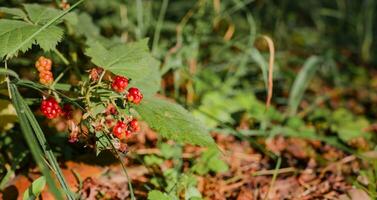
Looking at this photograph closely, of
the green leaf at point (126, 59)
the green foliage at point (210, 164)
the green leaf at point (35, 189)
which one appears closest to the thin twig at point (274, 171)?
the green foliage at point (210, 164)

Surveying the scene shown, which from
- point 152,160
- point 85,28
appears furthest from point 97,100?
point 85,28

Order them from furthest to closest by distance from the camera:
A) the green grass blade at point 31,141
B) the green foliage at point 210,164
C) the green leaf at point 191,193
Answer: the green foliage at point 210,164 < the green leaf at point 191,193 < the green grass blade at point 31,141

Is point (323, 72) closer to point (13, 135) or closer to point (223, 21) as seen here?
point (223, 21)

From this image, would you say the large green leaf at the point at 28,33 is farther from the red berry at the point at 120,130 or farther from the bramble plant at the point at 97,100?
the red berry at the point at 120,130

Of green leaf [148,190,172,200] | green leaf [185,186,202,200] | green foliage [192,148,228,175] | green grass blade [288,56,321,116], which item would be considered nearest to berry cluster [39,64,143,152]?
green leaf [148,190,172,200]

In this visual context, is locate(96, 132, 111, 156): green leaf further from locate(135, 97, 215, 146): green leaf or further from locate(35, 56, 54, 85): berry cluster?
locate(35, 56, 54, 85): berry cluster

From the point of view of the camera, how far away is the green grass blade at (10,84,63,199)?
3.01ft

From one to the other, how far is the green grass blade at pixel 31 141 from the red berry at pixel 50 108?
56mm

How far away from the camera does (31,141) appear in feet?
3.09

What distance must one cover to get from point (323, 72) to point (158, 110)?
5.58ft

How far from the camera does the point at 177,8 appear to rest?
3.04m

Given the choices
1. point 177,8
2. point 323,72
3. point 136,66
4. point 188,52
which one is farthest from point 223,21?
point 136,66

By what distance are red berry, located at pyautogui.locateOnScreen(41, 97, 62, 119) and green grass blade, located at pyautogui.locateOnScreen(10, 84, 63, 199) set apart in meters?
0.06

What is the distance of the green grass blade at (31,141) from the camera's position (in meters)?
0.92
